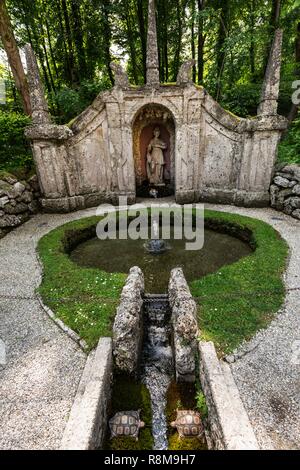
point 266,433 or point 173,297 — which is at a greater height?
point 173,297

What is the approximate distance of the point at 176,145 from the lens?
403 inches

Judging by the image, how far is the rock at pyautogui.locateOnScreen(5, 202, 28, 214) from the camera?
345 inches

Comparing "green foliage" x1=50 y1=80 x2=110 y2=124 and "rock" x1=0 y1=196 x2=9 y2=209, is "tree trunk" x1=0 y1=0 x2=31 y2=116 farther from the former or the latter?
"rock" x1=0 y1=196 x2=9 y2=209

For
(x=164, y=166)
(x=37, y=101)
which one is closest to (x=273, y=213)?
(x=164, y=166)

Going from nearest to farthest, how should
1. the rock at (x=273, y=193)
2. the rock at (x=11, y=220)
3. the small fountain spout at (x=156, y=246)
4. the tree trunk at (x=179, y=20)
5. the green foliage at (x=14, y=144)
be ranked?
the small fountain spout at (x=156, y=246)
the rock at (x=11, y=220)
the green foliage at (x=14, y=144)
the rock at (x=273, y=193)
the tree trunk at (x=179, y=20)

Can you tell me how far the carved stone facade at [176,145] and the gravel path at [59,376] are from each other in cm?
556

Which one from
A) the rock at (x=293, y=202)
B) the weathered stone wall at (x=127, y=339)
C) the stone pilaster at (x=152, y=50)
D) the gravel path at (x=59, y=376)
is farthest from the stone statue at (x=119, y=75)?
the weathered stone wall at (x=127, y=339)

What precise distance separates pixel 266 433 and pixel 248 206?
8.52 metres

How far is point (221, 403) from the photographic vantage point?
285 cm

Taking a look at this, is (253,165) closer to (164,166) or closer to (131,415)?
(164,166)

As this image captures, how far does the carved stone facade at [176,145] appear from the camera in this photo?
9125 millimetres

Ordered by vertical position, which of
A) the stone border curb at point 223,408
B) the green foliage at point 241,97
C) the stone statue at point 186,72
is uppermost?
the stone statue at point 186,72

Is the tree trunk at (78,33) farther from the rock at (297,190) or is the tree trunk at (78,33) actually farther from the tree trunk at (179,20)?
the rock at (297,190)

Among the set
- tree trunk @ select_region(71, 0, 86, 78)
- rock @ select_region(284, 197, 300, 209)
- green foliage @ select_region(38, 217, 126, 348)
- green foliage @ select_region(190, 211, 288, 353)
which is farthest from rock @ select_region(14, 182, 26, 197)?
tree trunk @ select_region(71, 0, 86, 78)
